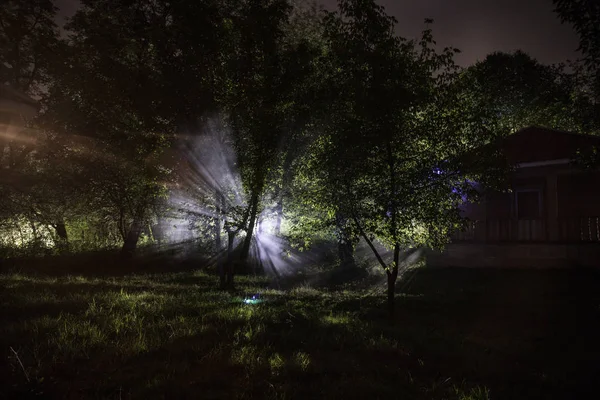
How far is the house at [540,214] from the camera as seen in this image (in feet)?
52.1

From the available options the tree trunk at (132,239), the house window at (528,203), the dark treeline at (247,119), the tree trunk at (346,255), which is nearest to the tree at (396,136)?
the dark treeline at (247,119)

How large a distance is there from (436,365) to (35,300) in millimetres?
9199

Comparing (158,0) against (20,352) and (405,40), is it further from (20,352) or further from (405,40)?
(20,352)

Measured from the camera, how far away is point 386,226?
31.3 feet

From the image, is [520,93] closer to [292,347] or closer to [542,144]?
[542,144]

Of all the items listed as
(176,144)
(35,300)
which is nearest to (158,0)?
(176,144)

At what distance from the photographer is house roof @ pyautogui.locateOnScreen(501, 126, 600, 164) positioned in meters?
17.2

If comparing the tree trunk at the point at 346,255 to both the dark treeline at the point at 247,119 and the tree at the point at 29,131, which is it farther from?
the tree at the point at 29,131

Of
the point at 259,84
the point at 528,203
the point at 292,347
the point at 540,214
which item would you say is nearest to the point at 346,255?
the point at 528,203

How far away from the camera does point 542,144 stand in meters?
18.8

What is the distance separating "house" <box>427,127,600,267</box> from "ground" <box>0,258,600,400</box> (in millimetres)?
3411

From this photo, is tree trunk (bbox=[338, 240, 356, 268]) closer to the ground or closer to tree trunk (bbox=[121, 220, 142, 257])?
the ground

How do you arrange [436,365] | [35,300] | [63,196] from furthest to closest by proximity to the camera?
[63,196], [35,300], [436,365]

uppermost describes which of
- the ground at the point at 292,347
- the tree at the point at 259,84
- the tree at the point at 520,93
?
the tree at the point at 520,93
